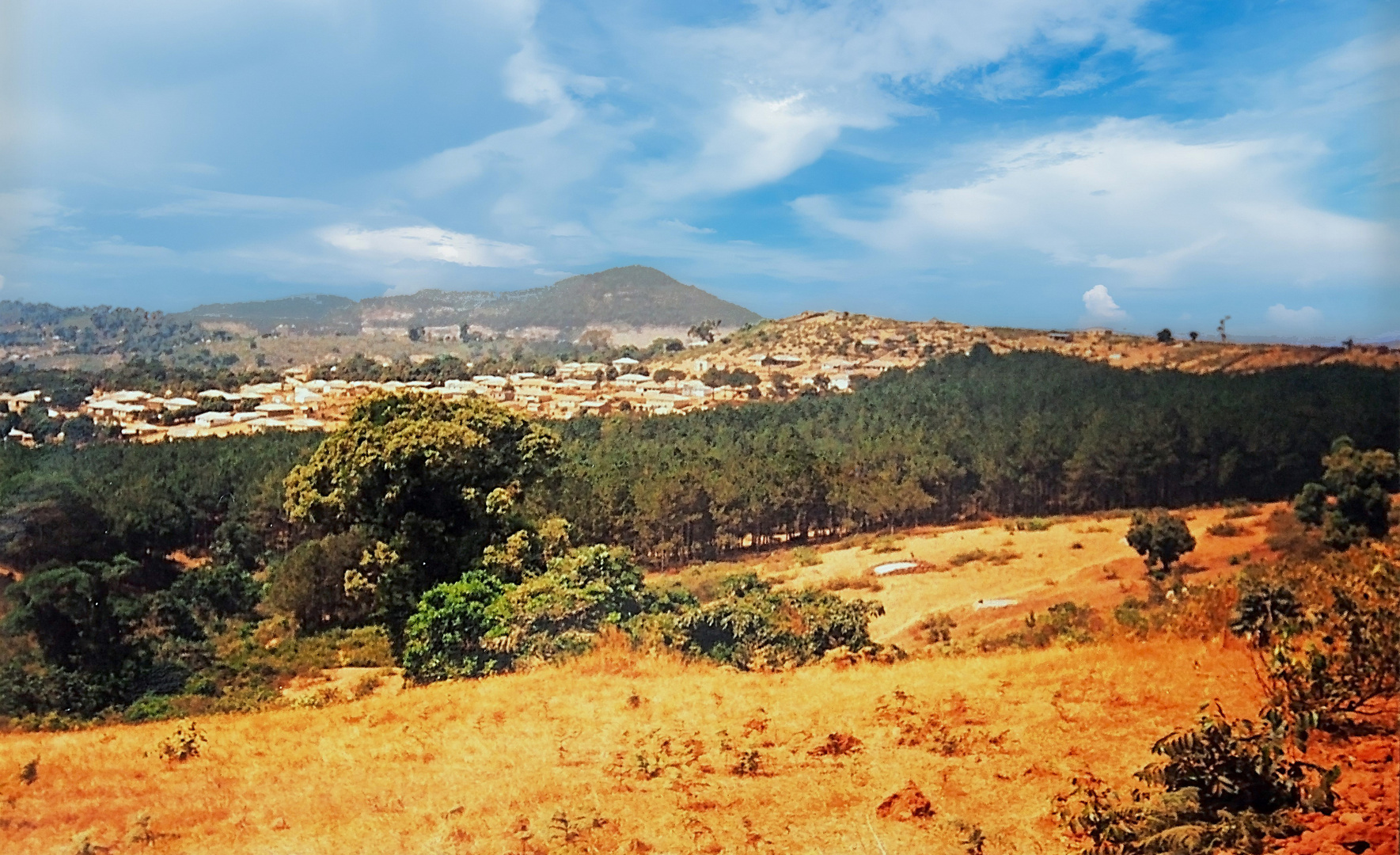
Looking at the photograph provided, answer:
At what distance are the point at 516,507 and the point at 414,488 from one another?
175 centimetres

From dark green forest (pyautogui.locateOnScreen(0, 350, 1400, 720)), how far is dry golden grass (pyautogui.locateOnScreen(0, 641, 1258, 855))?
2481 millimetres

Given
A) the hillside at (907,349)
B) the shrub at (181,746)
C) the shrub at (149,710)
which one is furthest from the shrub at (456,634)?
the hillside at (907,349)

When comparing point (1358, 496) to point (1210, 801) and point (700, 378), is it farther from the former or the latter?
point (700, 378)

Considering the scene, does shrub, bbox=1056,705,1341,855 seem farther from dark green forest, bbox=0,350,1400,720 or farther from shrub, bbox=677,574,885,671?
dark green forest, bbox=0,350,1400,720

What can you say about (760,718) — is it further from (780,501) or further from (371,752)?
(780,501)

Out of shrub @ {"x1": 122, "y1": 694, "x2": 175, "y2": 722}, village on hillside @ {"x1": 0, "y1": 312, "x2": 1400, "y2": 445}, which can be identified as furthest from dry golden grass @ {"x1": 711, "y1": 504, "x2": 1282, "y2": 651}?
village on hillside @ {"x1": 0, "y1": 312, "x2": 1400, "y2": 445}

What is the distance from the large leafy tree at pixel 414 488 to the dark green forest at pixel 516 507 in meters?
0.04

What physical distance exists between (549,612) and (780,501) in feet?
48.8

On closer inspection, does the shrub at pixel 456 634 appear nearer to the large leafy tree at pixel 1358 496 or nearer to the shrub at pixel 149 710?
the shrub at pixel 149 710

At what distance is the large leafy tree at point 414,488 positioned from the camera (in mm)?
13734

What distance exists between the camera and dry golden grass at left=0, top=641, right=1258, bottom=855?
213 inches

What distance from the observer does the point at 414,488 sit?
→ 14.1 meters

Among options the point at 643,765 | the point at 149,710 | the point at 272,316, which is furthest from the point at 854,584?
the point at 272,316

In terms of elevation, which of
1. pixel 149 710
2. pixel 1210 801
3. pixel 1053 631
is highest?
pixel 1210 801
